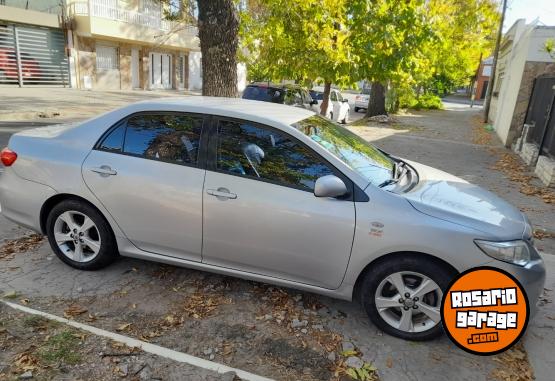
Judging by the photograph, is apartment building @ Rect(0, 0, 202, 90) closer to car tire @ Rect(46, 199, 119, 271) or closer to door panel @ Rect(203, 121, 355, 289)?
car tire @ Rect(46, 199, 119, 271)

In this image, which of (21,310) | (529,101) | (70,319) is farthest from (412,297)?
(529,101)

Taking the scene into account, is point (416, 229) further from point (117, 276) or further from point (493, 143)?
point (493, 143)

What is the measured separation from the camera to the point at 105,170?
344 cm

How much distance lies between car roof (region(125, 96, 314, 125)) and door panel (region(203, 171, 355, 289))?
52cm

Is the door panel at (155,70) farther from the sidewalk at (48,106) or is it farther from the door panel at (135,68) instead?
the sidewalk at (48,106)

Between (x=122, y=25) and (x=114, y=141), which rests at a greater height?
(x=122, y=25)

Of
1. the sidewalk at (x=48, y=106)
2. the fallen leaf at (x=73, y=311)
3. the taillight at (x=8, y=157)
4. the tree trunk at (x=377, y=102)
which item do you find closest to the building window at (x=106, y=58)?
the sidewalk at (x=48, y=106)

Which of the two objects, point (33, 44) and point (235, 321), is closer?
point (235, 321)

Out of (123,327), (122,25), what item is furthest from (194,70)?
(123,327)

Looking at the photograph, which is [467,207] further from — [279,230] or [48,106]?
[48,106]

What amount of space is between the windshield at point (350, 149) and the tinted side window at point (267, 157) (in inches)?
7.7

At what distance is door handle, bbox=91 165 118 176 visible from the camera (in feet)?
11.2

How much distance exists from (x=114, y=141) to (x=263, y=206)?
58.2 inches

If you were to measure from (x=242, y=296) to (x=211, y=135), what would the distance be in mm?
1360
